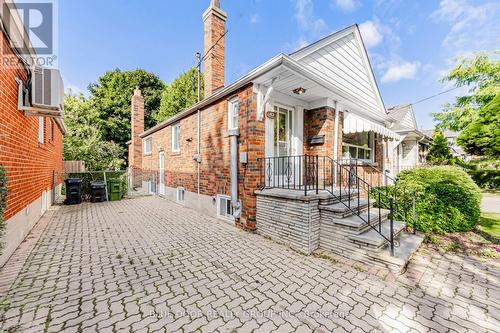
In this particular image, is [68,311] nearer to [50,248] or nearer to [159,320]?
[159,320]

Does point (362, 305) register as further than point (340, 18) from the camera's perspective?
No

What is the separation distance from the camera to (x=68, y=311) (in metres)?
2.71

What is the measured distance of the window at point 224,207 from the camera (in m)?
7.21

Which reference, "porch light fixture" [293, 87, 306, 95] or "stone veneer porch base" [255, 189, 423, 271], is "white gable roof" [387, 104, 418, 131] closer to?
"porch light fixture" [293, 87, 306, 95]

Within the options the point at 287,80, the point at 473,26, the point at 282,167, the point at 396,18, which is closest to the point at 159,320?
the point at 282,167

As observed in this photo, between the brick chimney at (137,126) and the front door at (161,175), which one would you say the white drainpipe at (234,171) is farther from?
the brick chimney at (137,126)

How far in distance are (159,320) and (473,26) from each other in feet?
60.1

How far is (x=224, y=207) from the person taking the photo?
746 centimetres

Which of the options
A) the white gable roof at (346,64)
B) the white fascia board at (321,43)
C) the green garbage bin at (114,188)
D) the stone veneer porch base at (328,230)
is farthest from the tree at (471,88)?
the green garbage bin at (114,188)

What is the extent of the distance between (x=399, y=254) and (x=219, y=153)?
567cm

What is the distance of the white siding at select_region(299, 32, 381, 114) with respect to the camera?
25.3ft

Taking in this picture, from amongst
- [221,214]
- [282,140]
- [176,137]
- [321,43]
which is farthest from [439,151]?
[176,137]

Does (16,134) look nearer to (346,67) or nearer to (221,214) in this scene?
(221,214)

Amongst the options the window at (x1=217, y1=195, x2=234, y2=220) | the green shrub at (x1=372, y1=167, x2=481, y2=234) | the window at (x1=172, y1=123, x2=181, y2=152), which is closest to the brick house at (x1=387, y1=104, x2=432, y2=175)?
the green shrub at (x1=372, y1=167, x2=481, y2=234)
